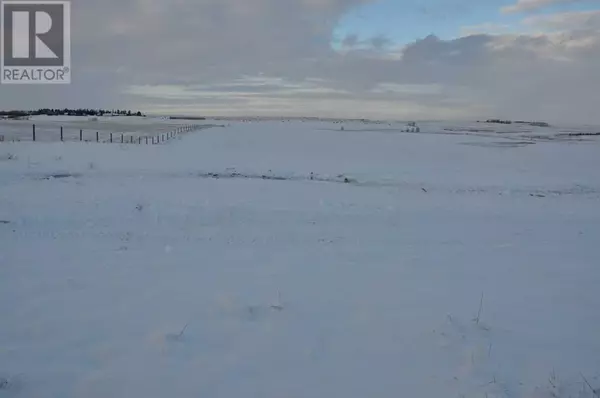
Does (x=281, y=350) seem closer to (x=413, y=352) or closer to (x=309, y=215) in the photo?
(x=413, y=352)

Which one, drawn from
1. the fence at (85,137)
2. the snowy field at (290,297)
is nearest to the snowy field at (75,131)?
the fence at (85,137)

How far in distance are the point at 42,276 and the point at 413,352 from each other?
17.5 feet

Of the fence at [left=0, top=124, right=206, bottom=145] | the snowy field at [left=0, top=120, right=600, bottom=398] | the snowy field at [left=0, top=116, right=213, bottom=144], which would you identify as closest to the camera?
the snowy field at [left=0, top=120, right=600, bottom=398]

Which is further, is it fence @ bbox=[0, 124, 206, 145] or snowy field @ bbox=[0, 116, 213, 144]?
snowy field @ bbox=[0, 116, 213, 144]

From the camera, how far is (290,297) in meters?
6.95

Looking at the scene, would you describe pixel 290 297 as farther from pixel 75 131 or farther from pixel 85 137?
pixel 75 131

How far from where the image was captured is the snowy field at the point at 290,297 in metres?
4.92

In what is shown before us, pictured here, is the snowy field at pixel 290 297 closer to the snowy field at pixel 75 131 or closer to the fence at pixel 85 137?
the fence at pixel 85 137

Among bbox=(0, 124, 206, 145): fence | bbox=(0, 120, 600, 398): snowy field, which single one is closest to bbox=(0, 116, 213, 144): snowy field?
bbox=(0, 124, 206, 145): fence

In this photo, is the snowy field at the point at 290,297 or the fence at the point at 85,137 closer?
the snowy field at the point at 290,297

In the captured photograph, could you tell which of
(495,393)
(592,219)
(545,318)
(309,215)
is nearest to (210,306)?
(495,393)

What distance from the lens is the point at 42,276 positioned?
7.46 meters

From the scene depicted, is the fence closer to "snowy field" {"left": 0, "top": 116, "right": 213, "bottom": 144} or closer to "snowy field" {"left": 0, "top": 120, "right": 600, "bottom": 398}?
"snowy field" {"left": 0, "top": 116, "right": 213, "bottom": 144}

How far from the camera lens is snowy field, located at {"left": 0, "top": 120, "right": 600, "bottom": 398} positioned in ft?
16.1
